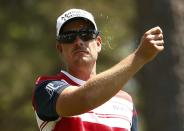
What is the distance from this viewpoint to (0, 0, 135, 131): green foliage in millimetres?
17312

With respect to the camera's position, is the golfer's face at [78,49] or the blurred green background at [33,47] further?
the blurred green background at [33,47]

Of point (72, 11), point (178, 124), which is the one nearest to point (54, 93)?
point (72, 11)

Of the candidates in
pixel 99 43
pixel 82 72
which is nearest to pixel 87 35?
pixel 82 72

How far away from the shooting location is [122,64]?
5.69 metres

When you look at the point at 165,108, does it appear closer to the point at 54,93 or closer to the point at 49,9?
the point at 54,93

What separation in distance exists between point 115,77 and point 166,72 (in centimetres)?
556

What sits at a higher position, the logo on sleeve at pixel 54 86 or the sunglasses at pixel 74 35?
the sunglasses at pixel 74 35

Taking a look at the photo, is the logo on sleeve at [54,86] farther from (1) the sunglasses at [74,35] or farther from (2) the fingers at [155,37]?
(2) the fingers at [155,37]

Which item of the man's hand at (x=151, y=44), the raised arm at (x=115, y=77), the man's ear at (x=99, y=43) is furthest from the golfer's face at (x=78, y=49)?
the man's hand at (x=151, y=44)

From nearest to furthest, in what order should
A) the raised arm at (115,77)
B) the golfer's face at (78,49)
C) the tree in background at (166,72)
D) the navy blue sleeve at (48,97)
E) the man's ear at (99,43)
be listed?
the raised arm at (115,77), the navy blue sleeve at (48,97), the golfer's face at (78,49), the man's ear at (99,43), the tree in background at (166,72)

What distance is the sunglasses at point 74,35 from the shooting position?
637 centimetres

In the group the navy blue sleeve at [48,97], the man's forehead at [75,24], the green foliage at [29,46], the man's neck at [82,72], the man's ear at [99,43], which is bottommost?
the green foliage at [29,46]

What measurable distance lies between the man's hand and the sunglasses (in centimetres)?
74

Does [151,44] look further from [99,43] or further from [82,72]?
[99,43]
